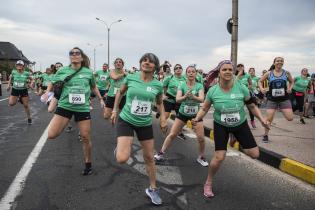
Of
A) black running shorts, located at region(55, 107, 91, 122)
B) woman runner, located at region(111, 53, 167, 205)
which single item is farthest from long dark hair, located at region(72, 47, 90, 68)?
woman runner, located at region(111, 53, 167, 205)

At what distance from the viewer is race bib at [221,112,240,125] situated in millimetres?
4784

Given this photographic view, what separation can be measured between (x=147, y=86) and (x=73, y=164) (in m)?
2.44

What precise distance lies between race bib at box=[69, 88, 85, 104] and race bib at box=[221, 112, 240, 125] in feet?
7.40

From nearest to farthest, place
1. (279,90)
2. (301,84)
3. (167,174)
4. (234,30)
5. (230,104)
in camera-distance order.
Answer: (230,104)
(167,174)
(279,90)
(234,30)
(301,84)

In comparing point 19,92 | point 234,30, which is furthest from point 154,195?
point 19,92

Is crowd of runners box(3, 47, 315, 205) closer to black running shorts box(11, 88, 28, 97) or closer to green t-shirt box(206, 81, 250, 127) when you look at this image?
green t-shirt box(206, 81, 250, 127)

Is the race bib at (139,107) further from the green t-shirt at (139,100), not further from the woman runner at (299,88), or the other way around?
the woman runner at (299,88)

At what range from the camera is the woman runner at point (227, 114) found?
4.77 metres

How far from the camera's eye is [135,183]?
5219mm

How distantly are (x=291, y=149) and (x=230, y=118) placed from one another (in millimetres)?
3200

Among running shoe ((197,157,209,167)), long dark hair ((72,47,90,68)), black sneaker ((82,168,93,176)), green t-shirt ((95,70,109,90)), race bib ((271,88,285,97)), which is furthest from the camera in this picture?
green t-shirt ((95,70,109,90))

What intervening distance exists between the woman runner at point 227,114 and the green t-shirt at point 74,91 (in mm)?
2031

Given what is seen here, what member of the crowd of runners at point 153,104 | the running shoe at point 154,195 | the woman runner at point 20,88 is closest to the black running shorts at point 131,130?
the crowd of runners at point 153,104

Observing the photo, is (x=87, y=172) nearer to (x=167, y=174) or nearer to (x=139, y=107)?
(x=167, y=174)
